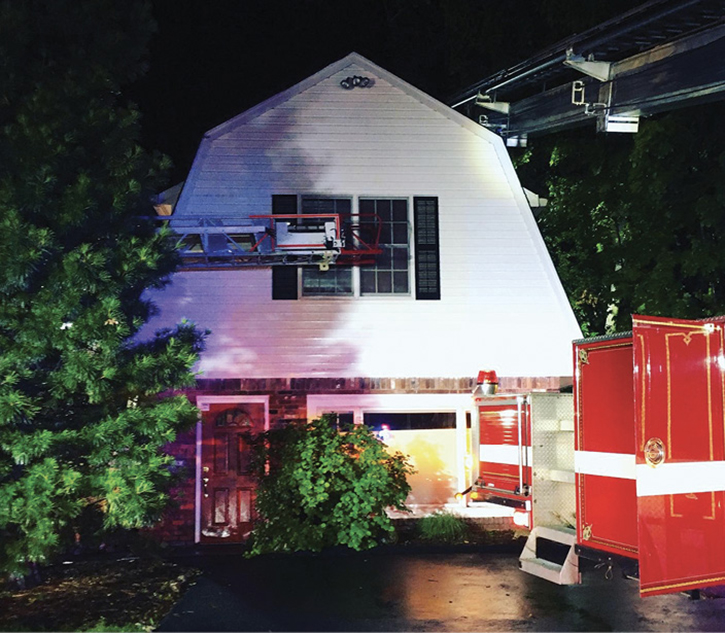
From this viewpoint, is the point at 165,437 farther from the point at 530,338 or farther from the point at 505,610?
the point at 530,338

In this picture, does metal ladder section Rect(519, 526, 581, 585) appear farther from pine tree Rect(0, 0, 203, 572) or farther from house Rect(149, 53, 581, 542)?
house Rect(149, 53, 581, 542)

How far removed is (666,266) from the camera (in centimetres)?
1627

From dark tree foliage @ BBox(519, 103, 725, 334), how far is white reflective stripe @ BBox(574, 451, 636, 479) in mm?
9006

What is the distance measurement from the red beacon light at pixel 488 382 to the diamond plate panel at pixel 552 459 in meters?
2.60

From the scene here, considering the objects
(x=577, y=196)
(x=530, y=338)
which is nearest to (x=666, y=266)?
(x=577, y=196)

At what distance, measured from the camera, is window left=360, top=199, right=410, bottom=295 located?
42.3ft

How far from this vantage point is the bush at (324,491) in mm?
10930

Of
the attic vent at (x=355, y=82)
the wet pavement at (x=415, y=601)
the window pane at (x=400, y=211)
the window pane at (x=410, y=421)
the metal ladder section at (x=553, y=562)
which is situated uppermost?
the attic vent at (x=355, y=82)

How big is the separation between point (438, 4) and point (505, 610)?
18349 mm

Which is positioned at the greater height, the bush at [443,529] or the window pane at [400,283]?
the window pane at [400,283]

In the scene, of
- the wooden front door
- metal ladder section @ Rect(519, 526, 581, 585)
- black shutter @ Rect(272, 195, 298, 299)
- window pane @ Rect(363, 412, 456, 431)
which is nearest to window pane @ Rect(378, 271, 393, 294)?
black shutter @ Rect(272, 195, 298, 299)

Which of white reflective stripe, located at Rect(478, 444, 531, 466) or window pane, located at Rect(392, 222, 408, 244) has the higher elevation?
window pane, located at Rect(392, 222, 408, 244)

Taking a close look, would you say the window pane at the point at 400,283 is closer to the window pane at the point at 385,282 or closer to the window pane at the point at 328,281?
the window pane at the point at 385,282

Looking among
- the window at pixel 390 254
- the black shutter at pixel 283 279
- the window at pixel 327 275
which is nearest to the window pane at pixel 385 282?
the window at pixel 390 254
